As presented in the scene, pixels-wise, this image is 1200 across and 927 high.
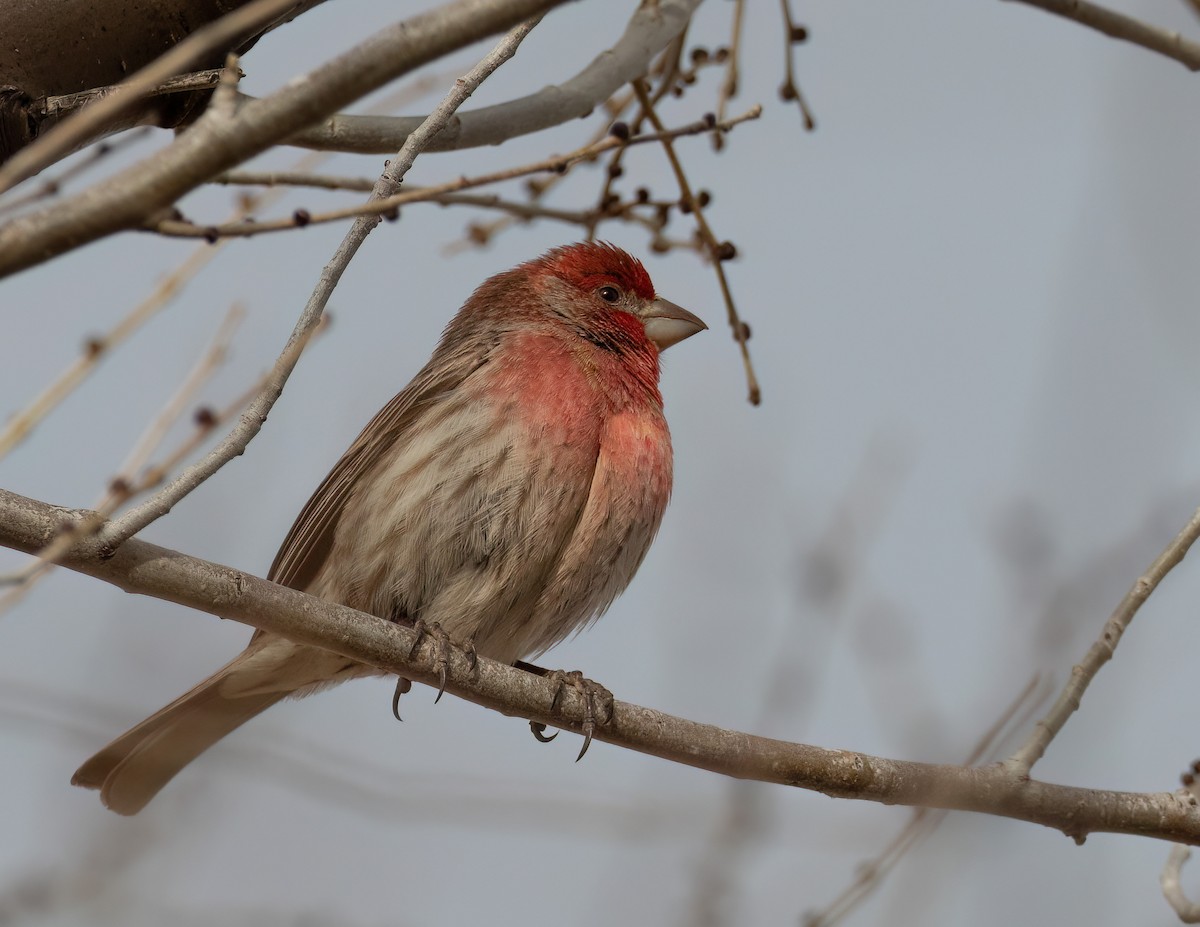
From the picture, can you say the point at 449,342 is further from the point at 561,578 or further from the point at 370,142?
the point at 370,142

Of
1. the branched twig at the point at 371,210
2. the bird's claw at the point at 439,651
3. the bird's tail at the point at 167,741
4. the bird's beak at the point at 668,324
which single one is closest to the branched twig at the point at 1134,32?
the branched twig at the point at 371,210

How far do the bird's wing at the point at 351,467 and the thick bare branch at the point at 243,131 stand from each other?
3.49 metres

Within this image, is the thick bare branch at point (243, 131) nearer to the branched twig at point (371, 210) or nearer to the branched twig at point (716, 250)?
the branched twig at point (371, 210)

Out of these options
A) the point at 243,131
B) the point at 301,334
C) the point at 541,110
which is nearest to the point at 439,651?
the point at 301,334

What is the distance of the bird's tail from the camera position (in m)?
5.64

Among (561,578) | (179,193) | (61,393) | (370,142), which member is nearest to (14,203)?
(61,393)

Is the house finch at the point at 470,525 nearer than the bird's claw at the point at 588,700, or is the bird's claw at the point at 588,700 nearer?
the bird's claw at the point at 588,700

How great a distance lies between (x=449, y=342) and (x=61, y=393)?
13.9 ft

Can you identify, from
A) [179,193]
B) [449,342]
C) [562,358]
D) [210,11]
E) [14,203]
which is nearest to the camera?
[179,193]

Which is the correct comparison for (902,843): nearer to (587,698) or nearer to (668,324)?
(587,698)

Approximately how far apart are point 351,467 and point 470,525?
0.80 metres

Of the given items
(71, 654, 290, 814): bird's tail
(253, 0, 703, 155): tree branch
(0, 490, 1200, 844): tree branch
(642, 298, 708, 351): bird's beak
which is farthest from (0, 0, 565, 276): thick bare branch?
(642, 298, 708, 351): bird's beak

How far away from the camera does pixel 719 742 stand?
451cm

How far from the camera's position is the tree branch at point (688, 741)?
3.82 m
